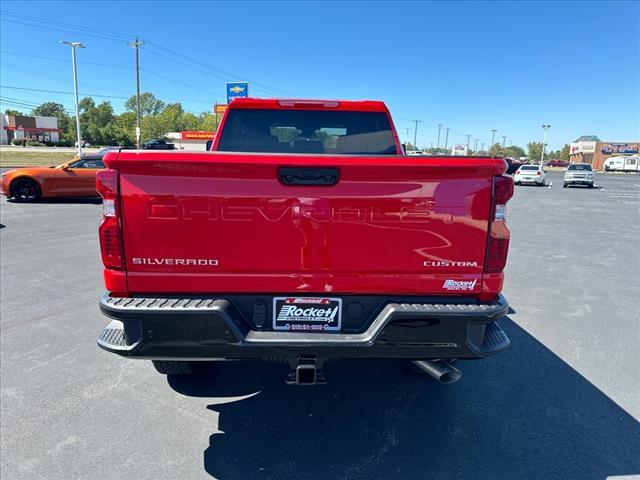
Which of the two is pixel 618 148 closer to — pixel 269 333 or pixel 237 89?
pixel 237 89

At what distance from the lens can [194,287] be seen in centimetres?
235

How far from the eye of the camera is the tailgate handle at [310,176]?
7.41 feet

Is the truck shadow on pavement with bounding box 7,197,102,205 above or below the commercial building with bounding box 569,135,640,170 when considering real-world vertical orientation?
below

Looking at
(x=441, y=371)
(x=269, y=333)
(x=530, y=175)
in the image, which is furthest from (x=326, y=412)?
(x=530, y=175)

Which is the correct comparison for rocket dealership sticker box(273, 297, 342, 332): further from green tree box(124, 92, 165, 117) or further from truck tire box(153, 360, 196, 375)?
green tree box(124, 92, 165, 117)

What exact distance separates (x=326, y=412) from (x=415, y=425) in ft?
2.09

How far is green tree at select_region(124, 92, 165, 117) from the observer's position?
456 feet

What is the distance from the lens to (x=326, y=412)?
3088mm

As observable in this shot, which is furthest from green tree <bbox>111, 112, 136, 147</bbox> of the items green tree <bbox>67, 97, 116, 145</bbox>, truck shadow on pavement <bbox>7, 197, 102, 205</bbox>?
truck shadow on pavement <bbox>7, 197, 102, 205</bbox>

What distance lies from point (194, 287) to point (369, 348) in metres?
1.03

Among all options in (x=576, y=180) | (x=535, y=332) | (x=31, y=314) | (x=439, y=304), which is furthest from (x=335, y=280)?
(x=576, y=180)

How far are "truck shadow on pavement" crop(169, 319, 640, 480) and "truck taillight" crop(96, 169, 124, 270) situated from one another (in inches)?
53.0

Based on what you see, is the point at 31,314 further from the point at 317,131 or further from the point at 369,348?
the point at 369,348

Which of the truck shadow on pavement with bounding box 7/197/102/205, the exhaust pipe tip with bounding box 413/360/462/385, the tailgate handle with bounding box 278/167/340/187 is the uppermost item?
the tailgate handle with bounding box 278/167/340/187
